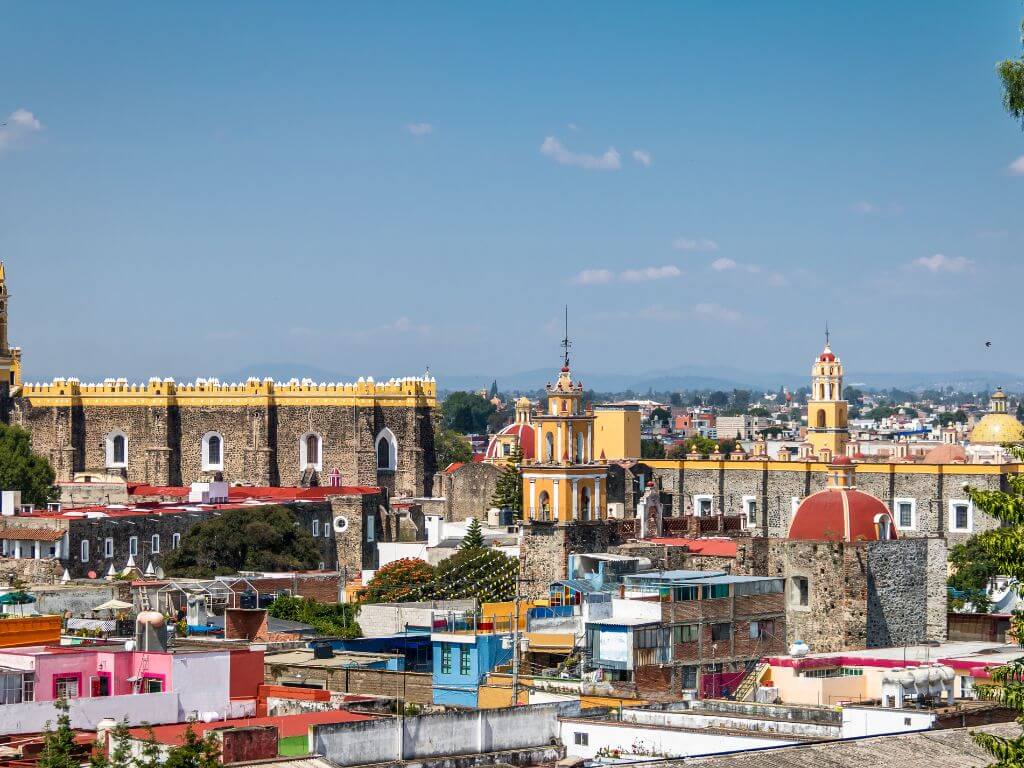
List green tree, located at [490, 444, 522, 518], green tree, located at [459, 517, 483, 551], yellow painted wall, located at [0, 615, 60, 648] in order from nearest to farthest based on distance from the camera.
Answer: yellow painted wall, located at [0, 615, 60, 648], green tree, located at [459, 517, 483, 551], green tree, located at [490, 444, 522, 518]

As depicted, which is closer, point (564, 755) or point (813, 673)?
point (564, 755)

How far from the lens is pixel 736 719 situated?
23.5m

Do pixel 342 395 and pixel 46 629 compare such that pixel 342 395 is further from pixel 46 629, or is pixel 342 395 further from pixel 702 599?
pixel 46 629

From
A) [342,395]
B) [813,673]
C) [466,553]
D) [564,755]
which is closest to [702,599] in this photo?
[813,673]

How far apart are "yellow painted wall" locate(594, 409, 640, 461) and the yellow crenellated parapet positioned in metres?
7.84

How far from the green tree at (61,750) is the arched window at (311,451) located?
52903mm

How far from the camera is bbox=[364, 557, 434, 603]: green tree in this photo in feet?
160

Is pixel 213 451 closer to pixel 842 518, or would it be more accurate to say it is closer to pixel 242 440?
pixel 242 440

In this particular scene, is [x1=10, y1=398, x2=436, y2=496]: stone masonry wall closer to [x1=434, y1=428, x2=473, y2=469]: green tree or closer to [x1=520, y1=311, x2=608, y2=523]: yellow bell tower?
[x1=520, y1=311, x2=608, y2=523]: yellow bell tower

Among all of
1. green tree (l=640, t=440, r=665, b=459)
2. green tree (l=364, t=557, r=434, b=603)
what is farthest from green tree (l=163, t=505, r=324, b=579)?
green tree (l=640, t=440, r=665, b=459)

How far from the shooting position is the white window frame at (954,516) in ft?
217

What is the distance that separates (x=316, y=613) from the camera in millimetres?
43281

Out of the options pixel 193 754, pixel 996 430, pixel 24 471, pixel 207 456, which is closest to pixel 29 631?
pixel 193 754

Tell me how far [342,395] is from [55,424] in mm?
9426
